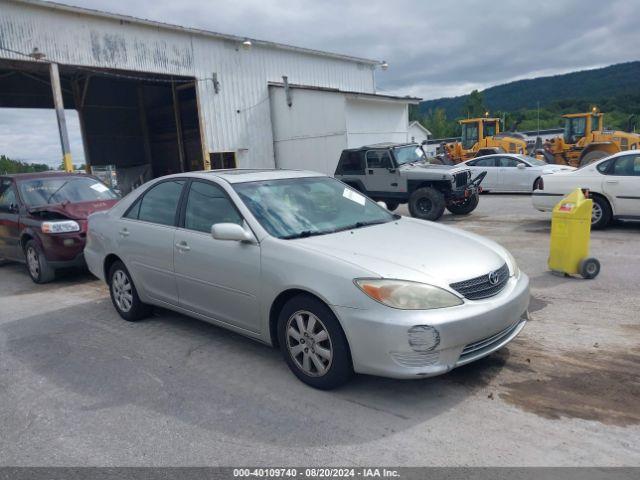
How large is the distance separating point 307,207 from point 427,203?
26.3 ft

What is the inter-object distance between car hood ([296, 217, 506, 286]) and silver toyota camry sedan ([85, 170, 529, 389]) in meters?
0.01

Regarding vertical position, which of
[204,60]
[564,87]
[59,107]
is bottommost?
[59,107]

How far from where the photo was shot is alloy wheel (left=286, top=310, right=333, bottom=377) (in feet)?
11.4

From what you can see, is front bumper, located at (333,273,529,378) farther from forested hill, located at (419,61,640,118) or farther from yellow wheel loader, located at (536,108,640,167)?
forested hill, located at (419,61,640,118)

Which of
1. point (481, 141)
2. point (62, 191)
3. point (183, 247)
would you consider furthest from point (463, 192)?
point (481, 141)

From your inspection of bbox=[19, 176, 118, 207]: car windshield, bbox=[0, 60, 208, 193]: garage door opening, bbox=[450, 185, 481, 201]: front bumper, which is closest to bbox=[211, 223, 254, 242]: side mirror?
bbox=[19, 176, 118, 207]: car windshield

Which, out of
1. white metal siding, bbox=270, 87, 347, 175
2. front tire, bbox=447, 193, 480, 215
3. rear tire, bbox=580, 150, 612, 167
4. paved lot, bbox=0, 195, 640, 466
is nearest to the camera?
paved lot, bbox=0, 195, 640, 466

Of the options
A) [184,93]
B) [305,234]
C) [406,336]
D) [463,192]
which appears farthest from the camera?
[184,93]

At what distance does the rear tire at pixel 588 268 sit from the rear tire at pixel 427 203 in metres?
5.49

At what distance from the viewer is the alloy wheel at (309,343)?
3477mm

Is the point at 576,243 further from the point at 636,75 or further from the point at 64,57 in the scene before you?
the point at 636,75

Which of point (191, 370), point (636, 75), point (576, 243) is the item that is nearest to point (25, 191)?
point (191, 370)

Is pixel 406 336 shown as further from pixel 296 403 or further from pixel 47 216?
pixel 47 216

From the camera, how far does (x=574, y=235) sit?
20.2 feet
